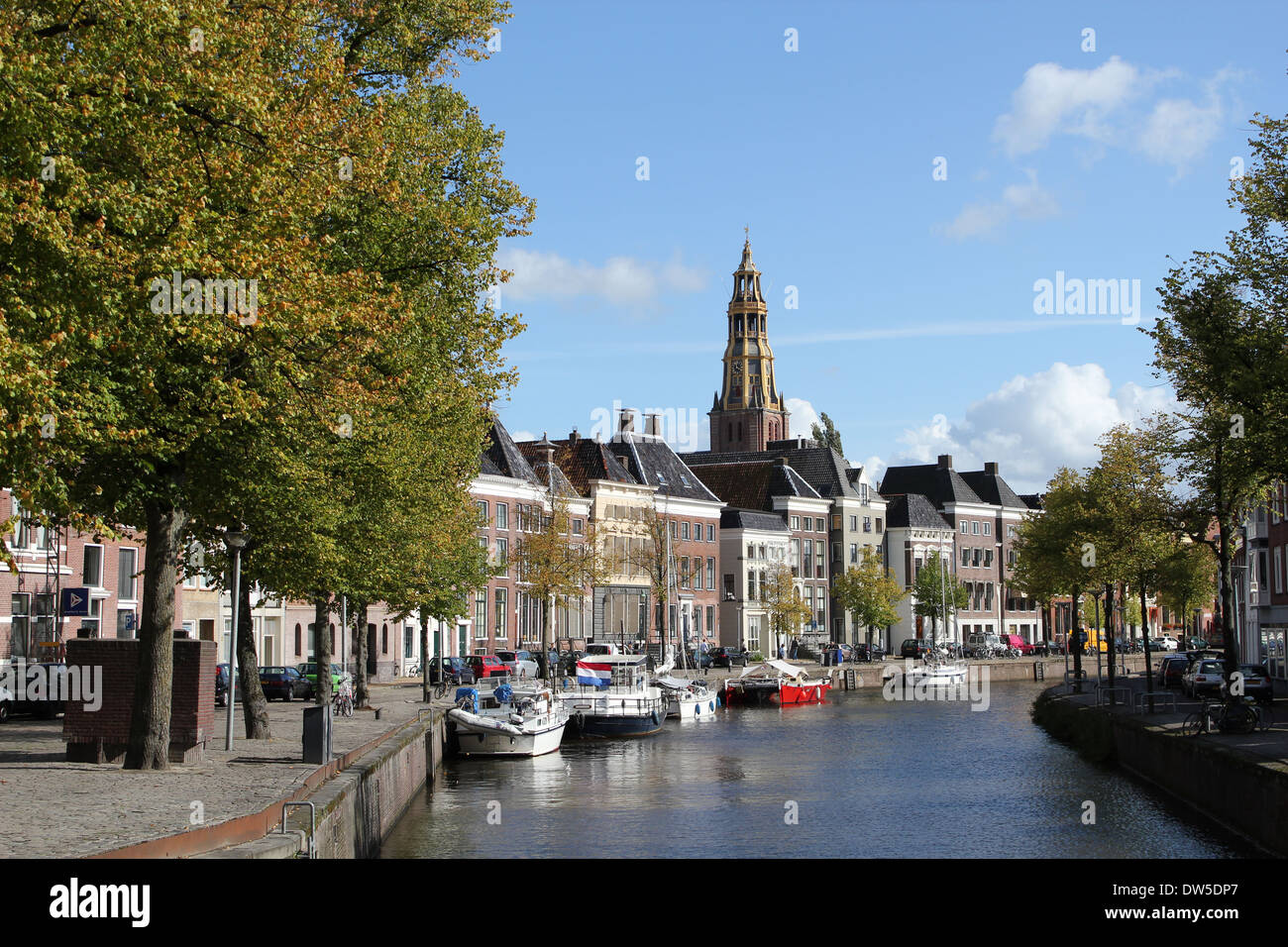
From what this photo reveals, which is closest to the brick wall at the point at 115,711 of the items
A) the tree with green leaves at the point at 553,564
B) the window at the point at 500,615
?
the tree with green leaves at the point at 553,564

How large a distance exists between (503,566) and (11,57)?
152 feet

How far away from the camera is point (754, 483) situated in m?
130

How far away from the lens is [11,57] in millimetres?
19578

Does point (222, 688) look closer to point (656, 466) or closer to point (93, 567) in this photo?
point (93, 567)

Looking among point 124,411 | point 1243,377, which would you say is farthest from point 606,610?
point 124,411

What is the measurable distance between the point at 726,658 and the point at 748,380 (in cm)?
8608

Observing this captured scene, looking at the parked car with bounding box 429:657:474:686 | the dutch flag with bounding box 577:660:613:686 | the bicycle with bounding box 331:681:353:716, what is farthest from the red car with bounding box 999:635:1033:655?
the bicycle with bounding box 331:681:353:716

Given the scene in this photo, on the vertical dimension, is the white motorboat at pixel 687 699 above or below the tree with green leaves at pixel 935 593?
below

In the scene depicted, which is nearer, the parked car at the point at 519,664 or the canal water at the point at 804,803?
the canal water at the point at 804,803

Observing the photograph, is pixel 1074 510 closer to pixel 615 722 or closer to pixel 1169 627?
pixel 615 722

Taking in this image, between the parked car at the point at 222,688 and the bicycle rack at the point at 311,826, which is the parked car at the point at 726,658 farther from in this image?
the bicycle rack at the point at 311,826

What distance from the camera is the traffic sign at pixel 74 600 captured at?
2237 inches

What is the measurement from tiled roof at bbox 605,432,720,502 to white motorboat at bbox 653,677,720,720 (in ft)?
114

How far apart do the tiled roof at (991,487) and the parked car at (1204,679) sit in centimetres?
9688
